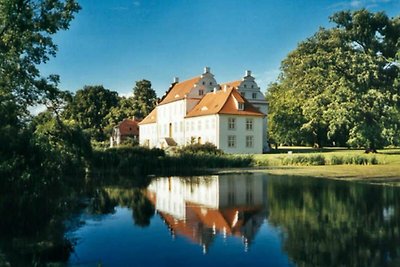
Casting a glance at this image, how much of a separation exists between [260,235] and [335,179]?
51.8 ft

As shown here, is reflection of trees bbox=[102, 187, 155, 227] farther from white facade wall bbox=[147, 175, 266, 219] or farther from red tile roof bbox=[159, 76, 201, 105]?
red tile roof bbox=[159, 76, 201, 105]

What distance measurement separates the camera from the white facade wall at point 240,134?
166 feet

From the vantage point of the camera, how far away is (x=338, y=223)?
13320 millimetres

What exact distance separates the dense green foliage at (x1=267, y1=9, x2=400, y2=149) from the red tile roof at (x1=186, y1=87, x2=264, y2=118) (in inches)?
250

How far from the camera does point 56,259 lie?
9.52 m

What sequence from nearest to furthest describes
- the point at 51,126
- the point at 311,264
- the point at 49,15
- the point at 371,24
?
the point at 311,264, the point at 51,126, the point at 49,15, the point at 371,24

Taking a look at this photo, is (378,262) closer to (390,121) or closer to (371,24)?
(390,121)

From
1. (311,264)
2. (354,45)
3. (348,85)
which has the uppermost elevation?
(354,45)

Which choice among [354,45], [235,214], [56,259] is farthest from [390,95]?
[56,259]

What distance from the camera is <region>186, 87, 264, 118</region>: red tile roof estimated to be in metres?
50.7

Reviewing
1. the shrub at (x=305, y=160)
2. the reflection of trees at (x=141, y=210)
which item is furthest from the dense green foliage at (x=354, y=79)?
the reflection of trees at (x=141, y=210)

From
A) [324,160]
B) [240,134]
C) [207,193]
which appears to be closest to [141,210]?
[207,193]

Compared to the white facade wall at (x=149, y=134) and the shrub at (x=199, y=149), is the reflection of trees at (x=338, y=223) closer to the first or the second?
the shrub at (x=199, y=149)

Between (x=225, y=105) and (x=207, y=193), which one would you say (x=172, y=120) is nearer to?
(x=225, y=105)
